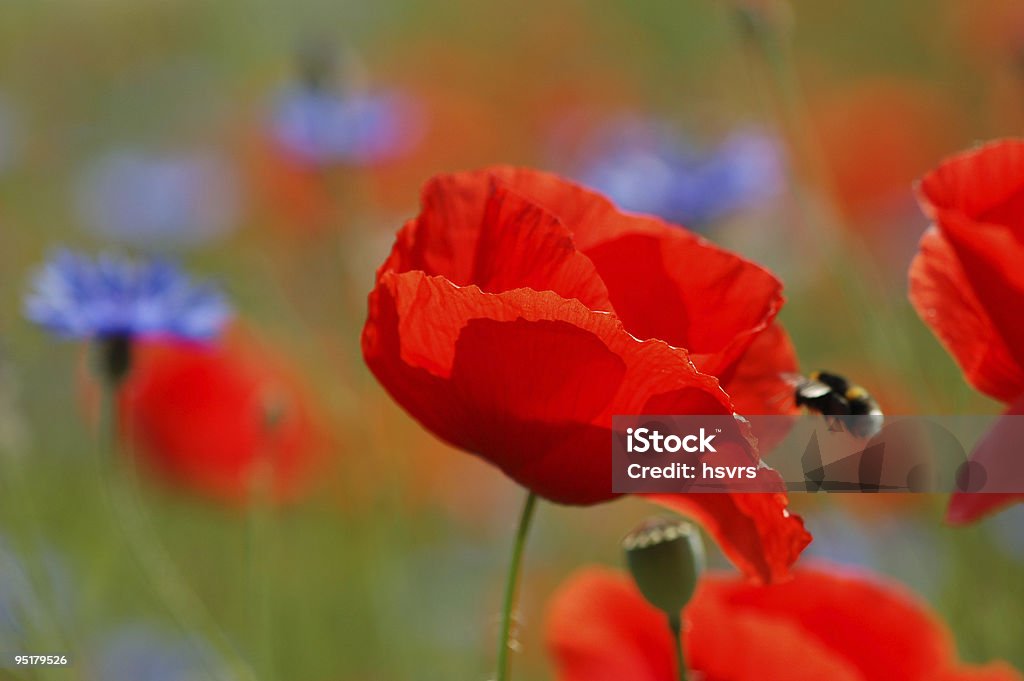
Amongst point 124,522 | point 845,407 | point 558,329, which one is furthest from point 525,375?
point 124,522

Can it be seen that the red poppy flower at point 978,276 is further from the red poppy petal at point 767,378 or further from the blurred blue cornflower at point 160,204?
the blurred blue cornflower at point 160,204

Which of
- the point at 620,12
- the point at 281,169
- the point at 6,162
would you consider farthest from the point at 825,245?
the point at 620,12

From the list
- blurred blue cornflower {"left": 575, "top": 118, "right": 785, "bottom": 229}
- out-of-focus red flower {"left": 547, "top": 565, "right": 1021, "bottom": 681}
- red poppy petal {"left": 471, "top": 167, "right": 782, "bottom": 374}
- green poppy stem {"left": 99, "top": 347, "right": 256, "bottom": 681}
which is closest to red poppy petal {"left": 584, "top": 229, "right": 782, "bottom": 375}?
red poppy petal {"left": 471, "top": 167, "right": 782, "bottom": 374}

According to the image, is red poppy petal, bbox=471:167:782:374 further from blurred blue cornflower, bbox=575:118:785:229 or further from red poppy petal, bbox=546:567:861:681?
blurred blue cornflower, bbox=575:118:785:229

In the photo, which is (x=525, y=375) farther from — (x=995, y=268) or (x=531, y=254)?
(x=995, y=268)

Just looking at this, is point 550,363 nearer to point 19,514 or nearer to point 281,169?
point 19,514

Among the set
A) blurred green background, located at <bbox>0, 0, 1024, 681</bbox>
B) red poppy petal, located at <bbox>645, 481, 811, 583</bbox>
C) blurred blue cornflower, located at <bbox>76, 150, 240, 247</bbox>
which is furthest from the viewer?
blurred blue cornflower, located at <bbox>76, 150, 240, 247</bbox>
